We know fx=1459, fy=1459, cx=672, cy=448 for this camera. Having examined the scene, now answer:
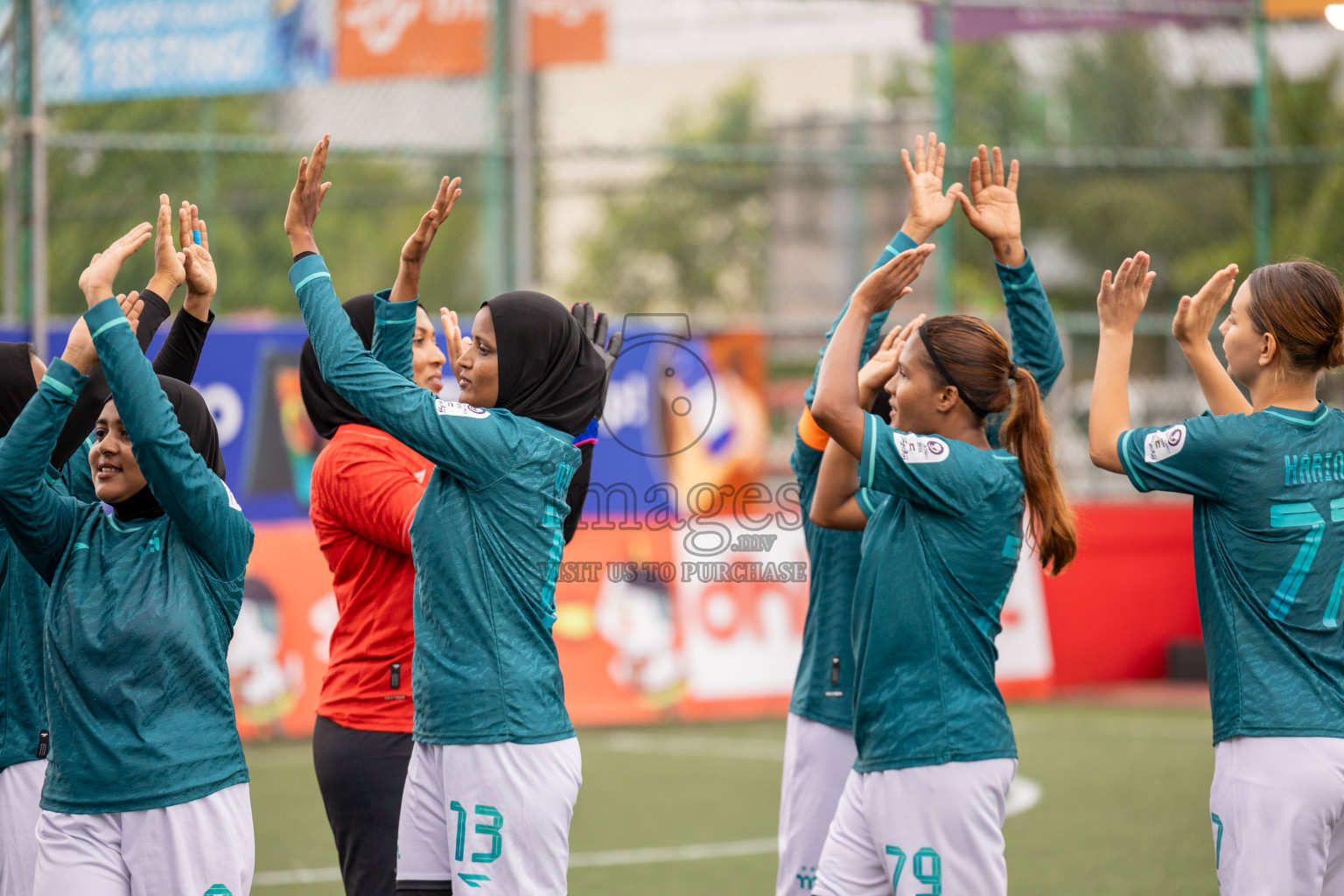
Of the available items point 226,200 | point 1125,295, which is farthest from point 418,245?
point 226,200

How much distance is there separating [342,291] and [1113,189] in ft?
51.6

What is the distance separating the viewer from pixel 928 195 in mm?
4004

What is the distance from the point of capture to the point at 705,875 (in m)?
6.58

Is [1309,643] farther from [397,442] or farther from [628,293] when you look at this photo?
[628,293]

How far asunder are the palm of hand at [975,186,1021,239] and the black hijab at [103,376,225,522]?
2212 mm

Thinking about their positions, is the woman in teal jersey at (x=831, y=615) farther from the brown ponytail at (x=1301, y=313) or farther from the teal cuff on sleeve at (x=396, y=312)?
the teal cuff on sleeve at (x=396, y=312)

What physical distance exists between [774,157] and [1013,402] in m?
7.61

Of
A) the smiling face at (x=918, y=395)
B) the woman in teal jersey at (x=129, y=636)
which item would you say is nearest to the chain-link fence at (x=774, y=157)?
the woman in teal jersey at (x=129, y=636)

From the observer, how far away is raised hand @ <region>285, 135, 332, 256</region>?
351 centimetres

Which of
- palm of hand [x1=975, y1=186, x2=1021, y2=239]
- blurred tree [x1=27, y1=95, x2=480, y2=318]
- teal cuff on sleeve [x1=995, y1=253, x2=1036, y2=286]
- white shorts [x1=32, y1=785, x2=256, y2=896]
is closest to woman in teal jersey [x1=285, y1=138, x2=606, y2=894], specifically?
white shorts [x1=32, y1=785, x2=256, y2=896]

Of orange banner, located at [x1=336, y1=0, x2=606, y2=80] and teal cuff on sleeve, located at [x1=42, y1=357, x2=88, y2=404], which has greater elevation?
orange banner, located at [x1=336, y1=0, x2=606, y2=80]

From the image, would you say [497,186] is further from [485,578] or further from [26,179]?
[485,578]

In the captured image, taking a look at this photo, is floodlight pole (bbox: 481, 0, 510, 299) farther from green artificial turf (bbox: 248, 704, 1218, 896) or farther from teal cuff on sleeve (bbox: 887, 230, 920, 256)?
teal cuff on sleeve (bbox: 887, 230, 920, 256)

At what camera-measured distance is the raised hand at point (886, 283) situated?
11.8 ft
